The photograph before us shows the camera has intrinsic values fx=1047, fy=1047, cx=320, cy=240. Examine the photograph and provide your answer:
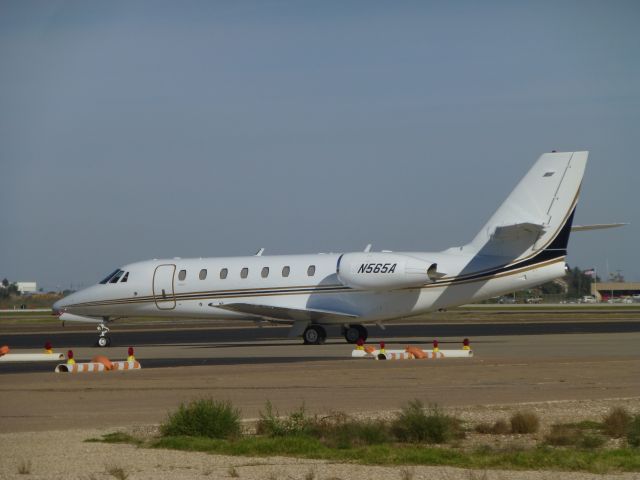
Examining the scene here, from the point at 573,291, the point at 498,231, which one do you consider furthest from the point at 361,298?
the point at 573,291

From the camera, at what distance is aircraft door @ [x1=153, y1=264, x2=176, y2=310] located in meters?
38.8

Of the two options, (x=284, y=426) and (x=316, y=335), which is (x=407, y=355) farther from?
(x=284, y=426)

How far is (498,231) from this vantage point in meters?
34.0

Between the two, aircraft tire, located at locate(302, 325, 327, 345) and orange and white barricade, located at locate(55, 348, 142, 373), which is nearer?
orange and white barricade, located at locate(55, 348, 142, 373)

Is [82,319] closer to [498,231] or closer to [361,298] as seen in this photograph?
[361,298]

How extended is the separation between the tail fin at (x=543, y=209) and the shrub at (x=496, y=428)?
2023cm

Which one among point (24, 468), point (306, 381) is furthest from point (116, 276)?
point (24, 468)

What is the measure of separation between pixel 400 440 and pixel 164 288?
1058 inches

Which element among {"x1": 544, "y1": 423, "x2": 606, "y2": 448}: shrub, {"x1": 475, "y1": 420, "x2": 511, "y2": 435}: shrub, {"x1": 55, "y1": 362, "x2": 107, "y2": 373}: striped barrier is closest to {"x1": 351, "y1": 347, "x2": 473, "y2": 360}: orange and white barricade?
{"x1": 55, "y1": 362, "x2": 107, "y2": 373}: striped barrier

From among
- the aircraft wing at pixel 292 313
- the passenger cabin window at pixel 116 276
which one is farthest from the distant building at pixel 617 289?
the aircraft wing at pixel 292 313

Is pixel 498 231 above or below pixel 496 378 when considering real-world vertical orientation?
above

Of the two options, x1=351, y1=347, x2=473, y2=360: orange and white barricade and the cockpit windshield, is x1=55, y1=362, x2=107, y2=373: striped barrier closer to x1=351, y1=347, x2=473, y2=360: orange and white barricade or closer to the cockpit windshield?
x1=351, y1=347, x2=473, y2=360: orange and white barricade

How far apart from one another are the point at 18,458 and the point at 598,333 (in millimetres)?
33404

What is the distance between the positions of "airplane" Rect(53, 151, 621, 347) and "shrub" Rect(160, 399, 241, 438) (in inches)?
849
